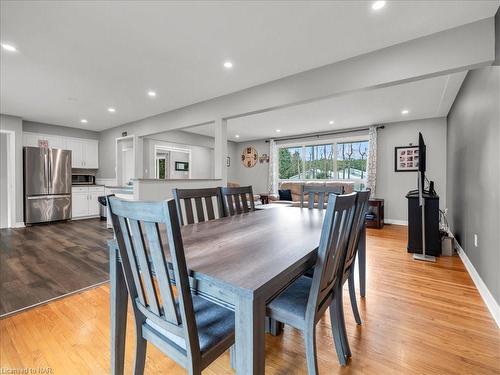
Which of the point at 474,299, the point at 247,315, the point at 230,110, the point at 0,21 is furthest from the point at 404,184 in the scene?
the point at 0,21

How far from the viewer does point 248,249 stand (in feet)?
3.81

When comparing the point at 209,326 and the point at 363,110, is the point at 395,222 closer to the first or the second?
the point at 363,110

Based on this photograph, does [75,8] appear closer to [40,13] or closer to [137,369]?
[40,13]

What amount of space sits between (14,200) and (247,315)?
6.71 m

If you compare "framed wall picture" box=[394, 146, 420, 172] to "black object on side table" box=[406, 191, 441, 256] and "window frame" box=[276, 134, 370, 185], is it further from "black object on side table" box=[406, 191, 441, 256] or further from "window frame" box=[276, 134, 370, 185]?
"black object on side table" box=[406, 191, 441, 256]

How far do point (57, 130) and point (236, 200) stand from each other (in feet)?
20.7

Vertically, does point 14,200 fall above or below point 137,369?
above

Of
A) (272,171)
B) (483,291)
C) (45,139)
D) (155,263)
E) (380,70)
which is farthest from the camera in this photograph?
(272,171)

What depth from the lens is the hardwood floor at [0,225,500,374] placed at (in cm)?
139

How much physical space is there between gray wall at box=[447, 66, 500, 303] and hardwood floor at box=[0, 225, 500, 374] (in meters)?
0.37

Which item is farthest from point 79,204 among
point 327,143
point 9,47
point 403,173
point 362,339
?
point 403,173

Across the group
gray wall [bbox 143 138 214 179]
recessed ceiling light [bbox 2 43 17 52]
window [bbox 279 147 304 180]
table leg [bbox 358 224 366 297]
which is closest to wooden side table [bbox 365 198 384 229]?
window [bbox 279 147 304 180]

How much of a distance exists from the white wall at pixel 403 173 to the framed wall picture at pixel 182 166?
5257 mm

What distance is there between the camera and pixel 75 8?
2010 millimetres
